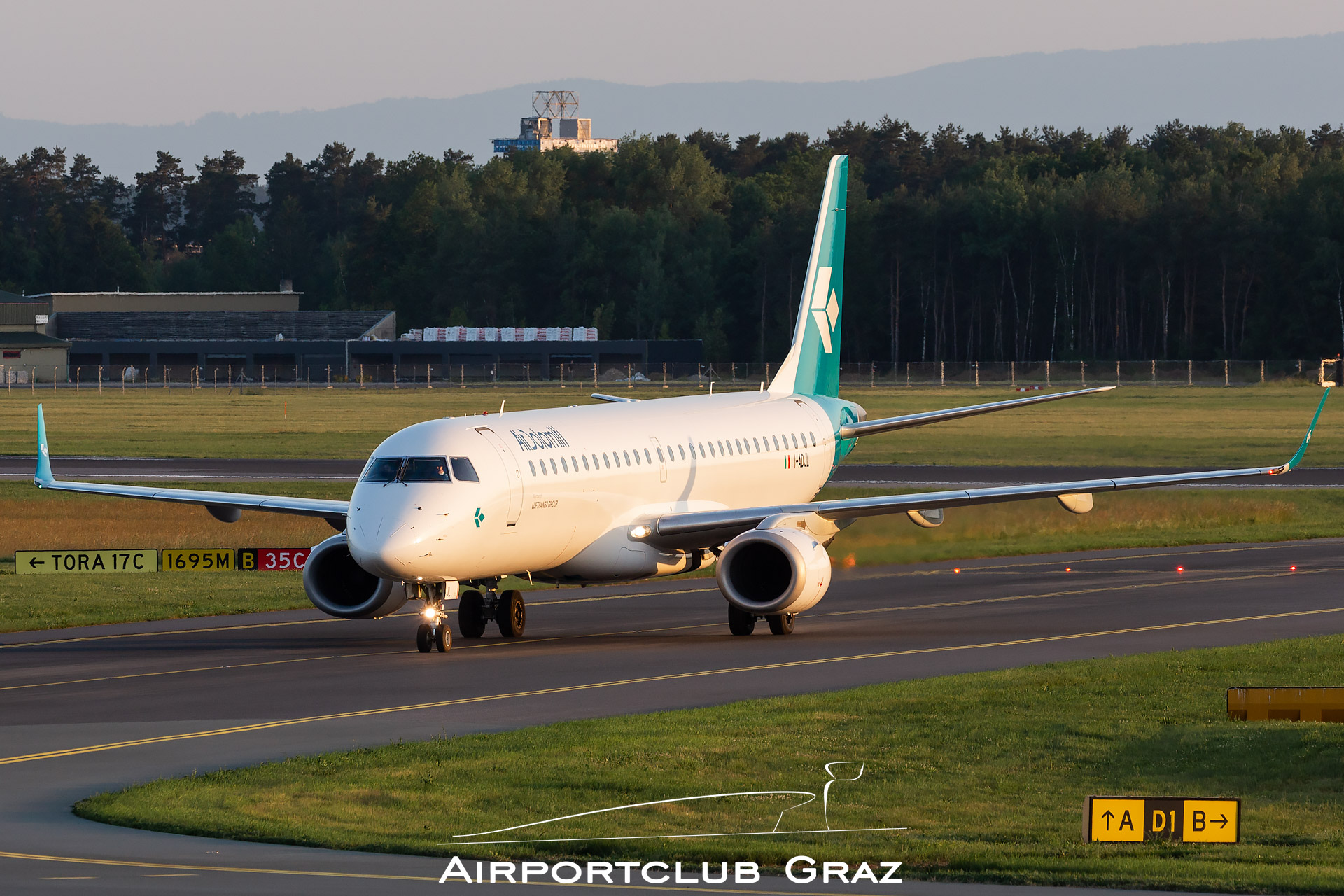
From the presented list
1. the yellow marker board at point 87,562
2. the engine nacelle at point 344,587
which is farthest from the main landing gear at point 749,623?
the yellow marker board at point 87,562

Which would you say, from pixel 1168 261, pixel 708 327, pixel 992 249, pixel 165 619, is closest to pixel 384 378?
pixel 708 327

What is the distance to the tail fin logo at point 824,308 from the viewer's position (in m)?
44.6

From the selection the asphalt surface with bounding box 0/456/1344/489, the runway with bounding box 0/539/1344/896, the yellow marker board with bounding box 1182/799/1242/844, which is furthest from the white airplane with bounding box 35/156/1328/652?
the asphalt surface with bounding box 0/456/1344/489

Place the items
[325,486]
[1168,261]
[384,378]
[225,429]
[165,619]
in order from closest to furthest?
[165,619]
[325,486]
[225,429]
[1168,261]
[384,378]

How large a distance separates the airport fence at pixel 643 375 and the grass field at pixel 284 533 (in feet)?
251

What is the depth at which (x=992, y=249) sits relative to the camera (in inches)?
6875

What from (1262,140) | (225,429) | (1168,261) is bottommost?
(225,429)

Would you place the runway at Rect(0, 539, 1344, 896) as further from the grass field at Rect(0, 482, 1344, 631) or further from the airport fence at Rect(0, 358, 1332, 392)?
the airport fence at Rect(0, 358, 1332, 392)

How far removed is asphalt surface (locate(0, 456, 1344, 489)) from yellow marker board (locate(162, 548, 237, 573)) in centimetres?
2004

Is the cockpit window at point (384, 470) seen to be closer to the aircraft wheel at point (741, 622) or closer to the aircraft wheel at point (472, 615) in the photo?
the aircraft wheel at point (472, 615)

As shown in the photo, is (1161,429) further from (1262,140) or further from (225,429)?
(1262,140)

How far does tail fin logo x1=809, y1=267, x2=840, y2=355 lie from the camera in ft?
146

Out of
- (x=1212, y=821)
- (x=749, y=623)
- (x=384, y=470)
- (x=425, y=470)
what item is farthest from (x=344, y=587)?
(x=1212, y=821)

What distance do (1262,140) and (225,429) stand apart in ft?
437
